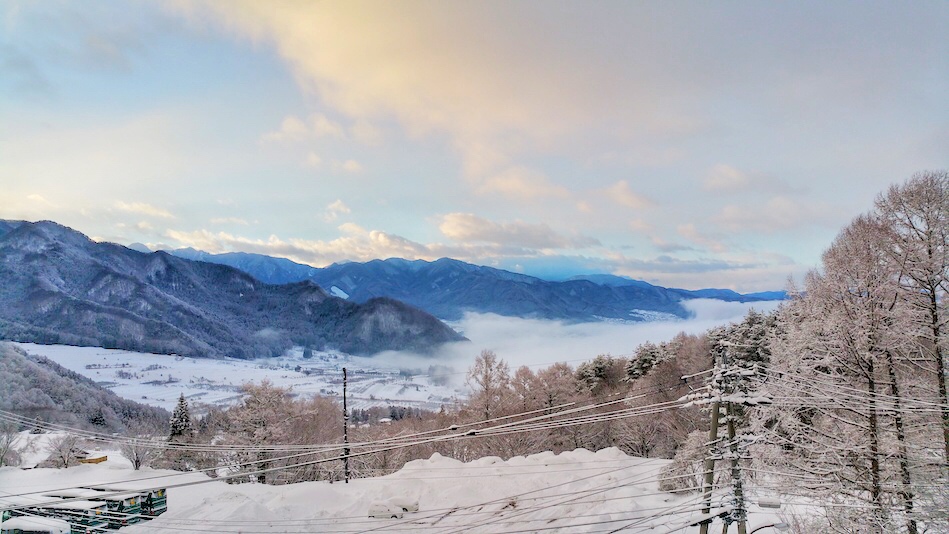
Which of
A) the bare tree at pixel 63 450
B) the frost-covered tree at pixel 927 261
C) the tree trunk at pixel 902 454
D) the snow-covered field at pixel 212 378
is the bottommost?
the snow-covered field at pixel 212 378

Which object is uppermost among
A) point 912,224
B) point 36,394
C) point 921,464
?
point 912,224

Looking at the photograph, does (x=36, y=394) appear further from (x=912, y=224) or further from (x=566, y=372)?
(x=912, y=224)

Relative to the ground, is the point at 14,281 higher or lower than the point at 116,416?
higher

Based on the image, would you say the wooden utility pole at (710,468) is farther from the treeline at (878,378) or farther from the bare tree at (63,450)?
the bare tree at (63,450)

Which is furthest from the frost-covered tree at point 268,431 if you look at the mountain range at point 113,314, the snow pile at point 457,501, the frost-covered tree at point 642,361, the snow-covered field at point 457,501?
the mountain range at point 113,314

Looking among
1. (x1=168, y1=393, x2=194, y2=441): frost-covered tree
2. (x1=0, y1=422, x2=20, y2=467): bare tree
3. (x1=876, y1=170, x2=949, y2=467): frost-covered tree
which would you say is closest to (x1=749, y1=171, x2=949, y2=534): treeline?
(x1=876, y1=170, x2=949, y2=467): frost-covered tree

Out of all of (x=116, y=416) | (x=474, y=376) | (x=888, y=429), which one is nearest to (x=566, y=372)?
(x=474, y=376)
